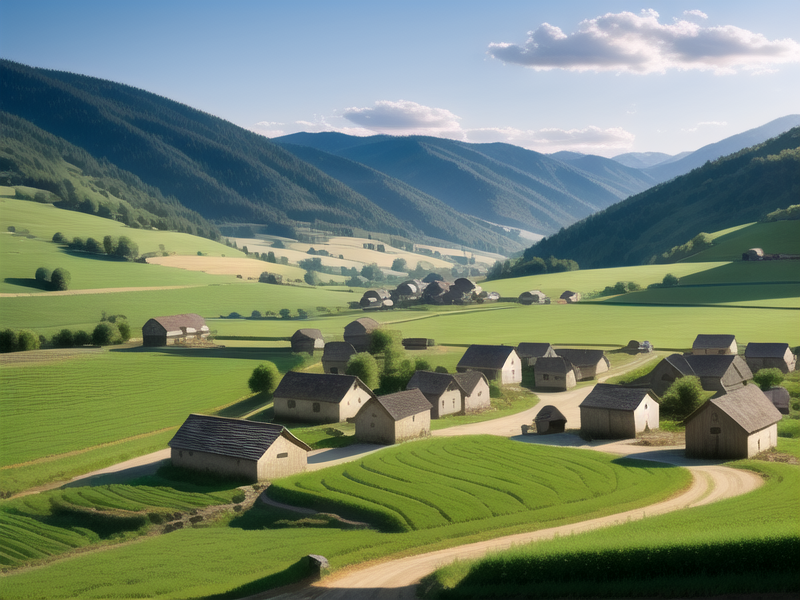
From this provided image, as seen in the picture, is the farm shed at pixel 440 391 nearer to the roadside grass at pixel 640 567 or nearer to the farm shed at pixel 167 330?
the roadside grass at pixel 640 567

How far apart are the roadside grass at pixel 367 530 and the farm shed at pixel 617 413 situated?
8.27 meters

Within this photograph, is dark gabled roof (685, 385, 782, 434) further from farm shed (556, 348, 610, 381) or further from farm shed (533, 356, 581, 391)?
farm shed (556, 348, 610, 381)

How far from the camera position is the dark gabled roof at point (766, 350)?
79125 mm

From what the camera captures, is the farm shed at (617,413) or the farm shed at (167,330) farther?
the farm shed at (167,330)

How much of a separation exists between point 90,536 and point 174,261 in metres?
150

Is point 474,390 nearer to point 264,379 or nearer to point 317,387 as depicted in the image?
point 317,387

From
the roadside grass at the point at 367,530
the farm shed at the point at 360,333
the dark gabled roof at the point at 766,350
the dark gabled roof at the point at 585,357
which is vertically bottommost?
the roadside grass at the point at 367,530

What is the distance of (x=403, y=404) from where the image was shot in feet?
190

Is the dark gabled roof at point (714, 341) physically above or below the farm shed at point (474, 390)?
above

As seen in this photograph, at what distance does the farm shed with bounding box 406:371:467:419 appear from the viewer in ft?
221

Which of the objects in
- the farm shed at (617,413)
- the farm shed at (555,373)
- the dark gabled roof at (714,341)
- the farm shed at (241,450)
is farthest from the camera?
the dark gabled roof at (714,341)

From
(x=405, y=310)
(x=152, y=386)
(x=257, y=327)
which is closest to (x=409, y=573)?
(x=152, y=386)

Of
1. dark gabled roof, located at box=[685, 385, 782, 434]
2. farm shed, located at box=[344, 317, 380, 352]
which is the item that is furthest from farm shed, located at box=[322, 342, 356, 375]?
dark gabled roof, located at box=[685, 385, 782, 434]

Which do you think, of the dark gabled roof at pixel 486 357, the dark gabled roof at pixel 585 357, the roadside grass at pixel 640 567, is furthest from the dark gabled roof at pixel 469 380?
the roadside grass at pixel 640 567
